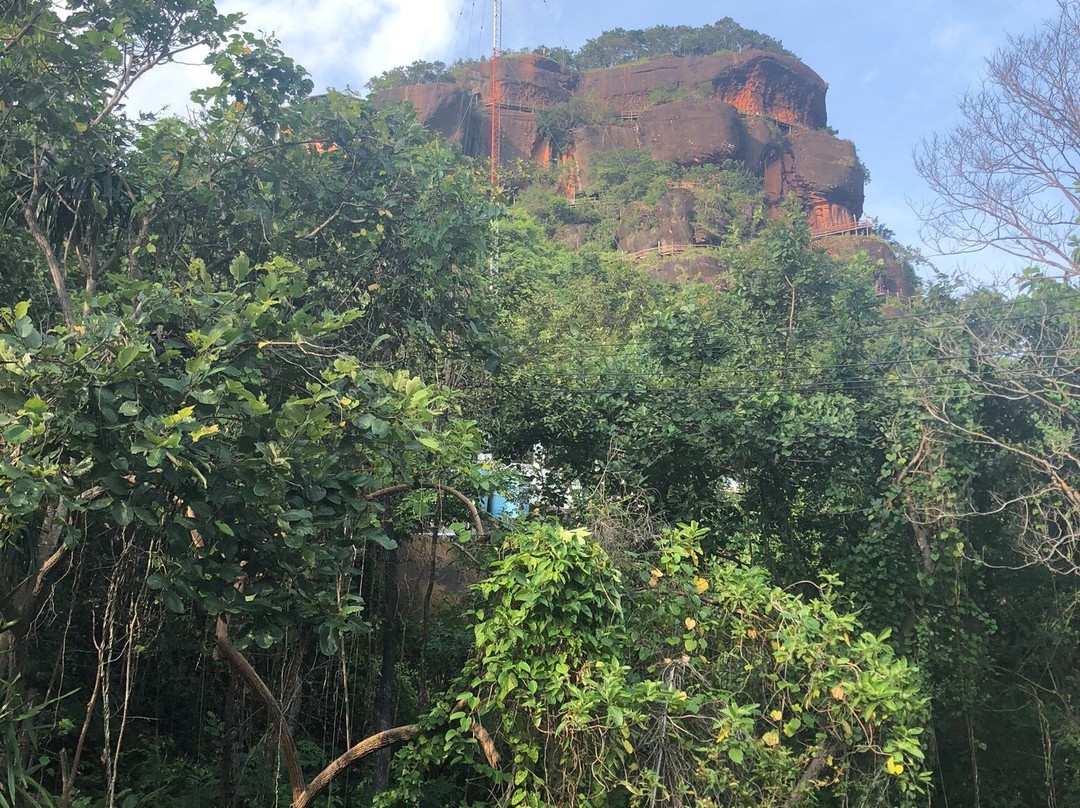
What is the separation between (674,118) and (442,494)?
3518 centimetres

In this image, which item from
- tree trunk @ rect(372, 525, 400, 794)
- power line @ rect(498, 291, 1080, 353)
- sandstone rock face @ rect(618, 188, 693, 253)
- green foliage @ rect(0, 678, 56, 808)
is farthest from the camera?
sandstone rock face @ rect(618, 188, 693, 253)

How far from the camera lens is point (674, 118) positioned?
37250mm

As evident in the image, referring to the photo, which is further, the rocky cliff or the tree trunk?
the rocky cliff

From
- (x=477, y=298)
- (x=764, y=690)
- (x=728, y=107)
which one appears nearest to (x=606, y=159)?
(x=728, y=107)

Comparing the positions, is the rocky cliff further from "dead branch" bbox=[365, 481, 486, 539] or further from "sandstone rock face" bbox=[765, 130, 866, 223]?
"dead branch" bbox=[365, 481, 486, 539]

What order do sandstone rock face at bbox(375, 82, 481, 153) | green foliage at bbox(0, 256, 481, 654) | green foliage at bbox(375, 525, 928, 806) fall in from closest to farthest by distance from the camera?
green foliage at bbox(0, 256, 481, 654)
green foliage at bbox(375, 525, 928, 806)
sandstone rock face at bbox(375, 82, 481, 153)

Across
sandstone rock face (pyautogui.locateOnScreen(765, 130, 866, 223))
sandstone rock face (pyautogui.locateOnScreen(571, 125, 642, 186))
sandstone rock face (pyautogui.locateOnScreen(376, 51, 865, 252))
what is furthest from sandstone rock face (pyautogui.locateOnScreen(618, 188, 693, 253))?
sandstone rock face (pyautogui.locateOnScreen(765, 130, 866, 223))

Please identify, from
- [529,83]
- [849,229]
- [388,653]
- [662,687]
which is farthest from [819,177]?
[662,687]

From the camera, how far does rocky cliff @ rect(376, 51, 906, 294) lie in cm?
3691

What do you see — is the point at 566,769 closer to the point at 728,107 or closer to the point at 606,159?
the point at 606,159

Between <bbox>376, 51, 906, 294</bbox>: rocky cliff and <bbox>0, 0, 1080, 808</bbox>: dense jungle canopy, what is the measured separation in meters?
29.1

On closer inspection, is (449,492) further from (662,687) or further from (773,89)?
(773,89)

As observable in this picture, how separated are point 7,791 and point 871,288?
8553 millimetres

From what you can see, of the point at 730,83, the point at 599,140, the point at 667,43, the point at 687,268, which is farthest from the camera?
the point at 667,43
